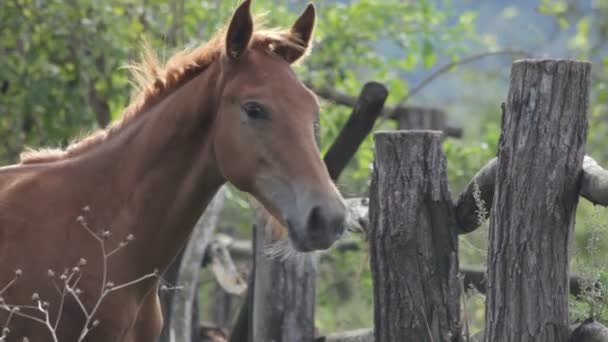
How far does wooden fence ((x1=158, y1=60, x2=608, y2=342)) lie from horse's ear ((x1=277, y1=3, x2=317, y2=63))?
0.46 metres

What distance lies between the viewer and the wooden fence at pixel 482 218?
365cm

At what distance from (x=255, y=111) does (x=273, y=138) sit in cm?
13

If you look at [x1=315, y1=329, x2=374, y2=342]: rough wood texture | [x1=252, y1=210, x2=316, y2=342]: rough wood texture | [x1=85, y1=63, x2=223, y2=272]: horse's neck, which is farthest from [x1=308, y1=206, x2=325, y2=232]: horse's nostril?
[x1=252, y1=210, x2=316, y2=342]: rough wood texture

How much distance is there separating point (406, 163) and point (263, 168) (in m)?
0.62

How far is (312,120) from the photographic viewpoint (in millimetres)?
4000

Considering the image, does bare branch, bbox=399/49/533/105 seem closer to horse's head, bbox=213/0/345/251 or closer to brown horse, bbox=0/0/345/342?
brown horse, bbox=0/0/345/342

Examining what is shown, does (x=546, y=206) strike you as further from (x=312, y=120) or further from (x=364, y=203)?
(x=364, y=203)

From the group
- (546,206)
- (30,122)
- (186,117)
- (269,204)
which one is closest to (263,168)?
(269,204)

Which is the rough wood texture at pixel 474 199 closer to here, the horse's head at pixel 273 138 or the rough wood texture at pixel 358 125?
the horse's head at pixel 273 138

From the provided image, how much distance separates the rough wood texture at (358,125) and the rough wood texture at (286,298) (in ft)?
1.70

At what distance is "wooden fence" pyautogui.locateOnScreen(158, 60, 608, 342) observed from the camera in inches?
144

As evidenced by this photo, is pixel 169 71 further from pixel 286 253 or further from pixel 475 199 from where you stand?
pixel 475 199

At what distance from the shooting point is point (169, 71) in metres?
4.35

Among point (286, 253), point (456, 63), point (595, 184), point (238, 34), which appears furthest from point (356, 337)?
point (456, 63)
